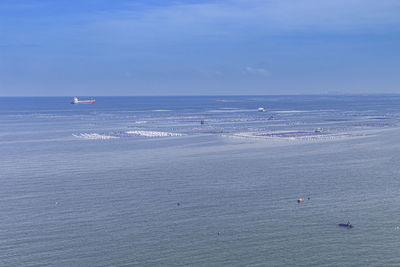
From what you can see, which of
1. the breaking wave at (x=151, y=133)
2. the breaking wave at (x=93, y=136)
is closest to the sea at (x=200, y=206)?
the breaking wave at (x=93, y=136)

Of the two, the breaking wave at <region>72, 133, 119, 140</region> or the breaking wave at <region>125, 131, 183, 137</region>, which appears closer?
the breaking wave at <region>72, 133, 119, 140</region>

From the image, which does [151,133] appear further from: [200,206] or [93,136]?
[200,206]

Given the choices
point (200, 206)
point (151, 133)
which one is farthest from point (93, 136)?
point (200, 206)

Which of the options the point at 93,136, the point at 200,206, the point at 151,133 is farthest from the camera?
the point at 151,133

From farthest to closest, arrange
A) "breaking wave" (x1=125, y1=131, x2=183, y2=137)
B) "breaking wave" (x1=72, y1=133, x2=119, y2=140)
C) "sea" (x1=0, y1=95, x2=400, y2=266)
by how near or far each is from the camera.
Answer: "breaking wave" (x1=125, y1=131, x2=183, y2=137)
"breaking wave" (x1=72, y1=133, x2=119, y2=140)
"sea" (x1=0, y1=95, x2=400, y2=266)

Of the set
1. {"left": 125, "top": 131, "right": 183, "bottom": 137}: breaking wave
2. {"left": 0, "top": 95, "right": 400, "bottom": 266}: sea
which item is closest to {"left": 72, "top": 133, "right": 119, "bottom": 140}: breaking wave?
{"left": 125, "top": 131, "right": 183, "bottom": 137}: breaking wave

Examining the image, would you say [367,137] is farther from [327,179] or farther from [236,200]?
[236,200]

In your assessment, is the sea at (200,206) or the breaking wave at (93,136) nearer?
the sea at (200,206)

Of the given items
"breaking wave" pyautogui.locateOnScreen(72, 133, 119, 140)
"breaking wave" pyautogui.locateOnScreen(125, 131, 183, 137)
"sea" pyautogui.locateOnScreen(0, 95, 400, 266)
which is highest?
"breaking wave" pyautogui.locateOnScreen(125, 131, 183, 137)

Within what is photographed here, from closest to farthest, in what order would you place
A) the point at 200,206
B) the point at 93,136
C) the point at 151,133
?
1. the point at 200,206
2. the point at 93,136
3. the point at 151,133

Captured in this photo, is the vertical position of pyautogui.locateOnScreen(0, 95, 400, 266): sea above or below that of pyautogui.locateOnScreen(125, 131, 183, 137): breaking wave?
below

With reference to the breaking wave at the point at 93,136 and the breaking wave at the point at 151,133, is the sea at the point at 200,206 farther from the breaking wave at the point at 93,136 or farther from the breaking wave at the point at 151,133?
the breaking wave at the point at 151,133

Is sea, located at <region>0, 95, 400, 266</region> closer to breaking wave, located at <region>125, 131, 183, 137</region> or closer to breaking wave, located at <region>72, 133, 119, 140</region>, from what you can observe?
breaking wave, located at <region>72, 133, 119, 140</region>
